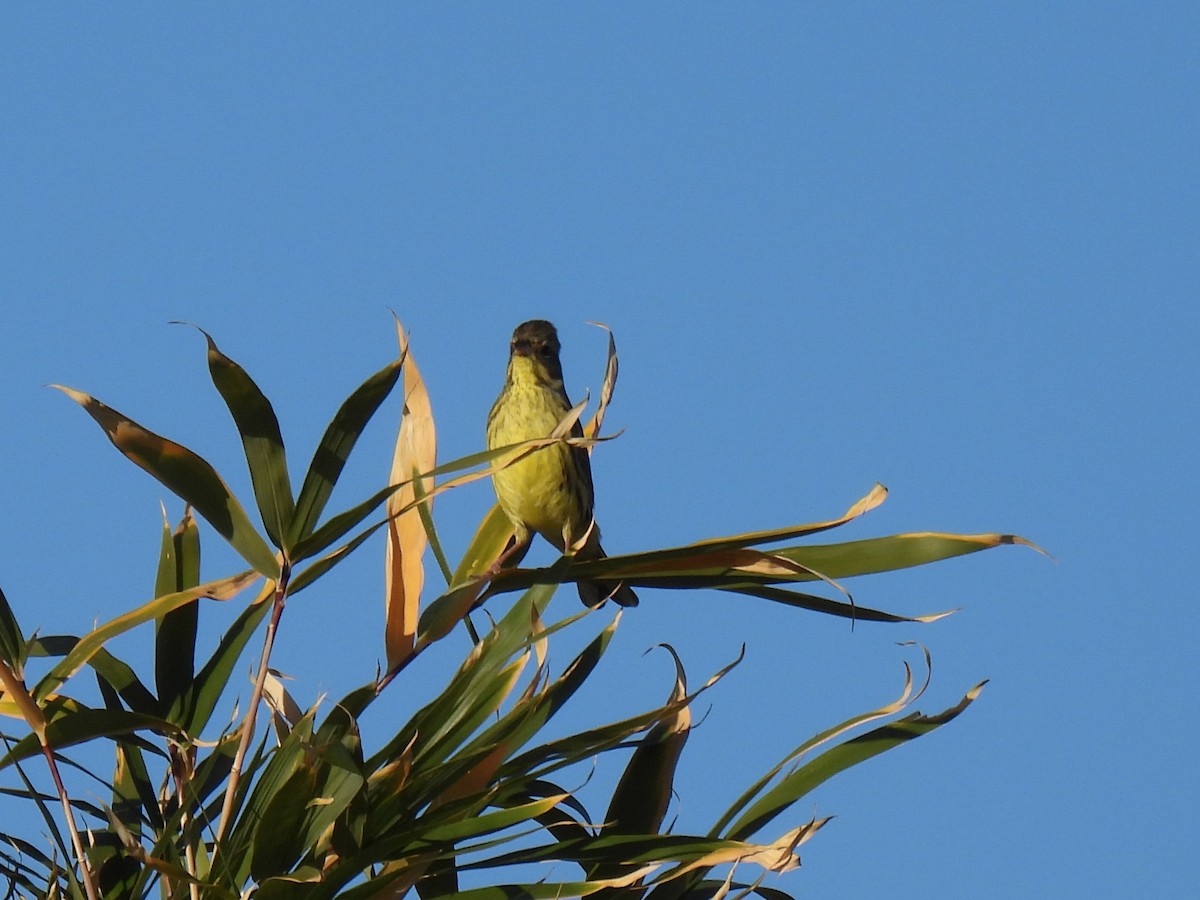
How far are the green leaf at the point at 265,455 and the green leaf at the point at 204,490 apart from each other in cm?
4

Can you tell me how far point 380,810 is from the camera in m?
3.46

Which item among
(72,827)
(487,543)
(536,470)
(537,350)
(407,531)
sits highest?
(537,350)

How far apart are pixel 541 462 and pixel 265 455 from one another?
6.94ft

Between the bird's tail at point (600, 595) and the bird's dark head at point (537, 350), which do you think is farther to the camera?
the bird's dark head at point (537, 350)

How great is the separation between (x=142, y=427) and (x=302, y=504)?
1.05 ft

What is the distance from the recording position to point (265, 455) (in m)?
3.36

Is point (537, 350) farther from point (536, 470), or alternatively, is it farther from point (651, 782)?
point (651, 782)

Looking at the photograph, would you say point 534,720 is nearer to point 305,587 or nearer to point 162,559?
point 305,587

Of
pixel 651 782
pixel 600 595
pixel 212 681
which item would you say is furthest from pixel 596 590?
pixel 212 681

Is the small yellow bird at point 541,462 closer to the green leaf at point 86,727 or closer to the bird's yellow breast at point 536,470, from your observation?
the bird's yellow breast at point 536,470

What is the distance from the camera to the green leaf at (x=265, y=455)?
3.31m

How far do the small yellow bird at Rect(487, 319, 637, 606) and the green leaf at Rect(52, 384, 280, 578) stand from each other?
1758 mm

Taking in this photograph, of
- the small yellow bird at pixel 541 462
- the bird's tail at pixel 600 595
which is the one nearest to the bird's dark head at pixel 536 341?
the small yellow bird at pixel 541 462

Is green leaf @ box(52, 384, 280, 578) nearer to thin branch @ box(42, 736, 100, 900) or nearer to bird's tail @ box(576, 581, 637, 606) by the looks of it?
thin branch @ box(42, 736, 100, 900)
